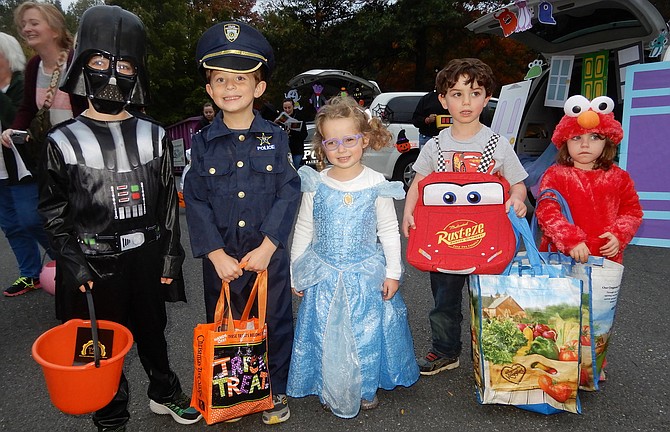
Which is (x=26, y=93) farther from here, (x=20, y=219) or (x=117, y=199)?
(x=117, y=199)

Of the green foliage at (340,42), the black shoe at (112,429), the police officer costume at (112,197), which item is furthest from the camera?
the green foliage at (340,42)

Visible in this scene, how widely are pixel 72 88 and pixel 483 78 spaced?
6.16ft

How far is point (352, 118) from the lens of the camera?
91.4 inches

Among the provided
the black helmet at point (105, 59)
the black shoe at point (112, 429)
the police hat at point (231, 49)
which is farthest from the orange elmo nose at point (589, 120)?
the black shoe at point (112, 429)

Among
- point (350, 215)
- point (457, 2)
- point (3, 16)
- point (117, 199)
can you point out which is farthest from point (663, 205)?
point (3, 16)

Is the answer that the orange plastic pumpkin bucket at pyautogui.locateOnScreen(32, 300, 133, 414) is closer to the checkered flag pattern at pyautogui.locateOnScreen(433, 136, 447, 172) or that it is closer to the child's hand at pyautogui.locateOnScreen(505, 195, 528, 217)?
the checkered flag pattern at pyautogui.locateOnScreen(433, 136, 447, 172)

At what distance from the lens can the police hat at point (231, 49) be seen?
Result: 6.78 ft

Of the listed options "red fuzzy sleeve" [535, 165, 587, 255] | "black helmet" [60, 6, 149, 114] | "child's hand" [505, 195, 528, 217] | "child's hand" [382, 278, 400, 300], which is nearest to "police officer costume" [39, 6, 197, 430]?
"black helmet" [60, 6, 149, 114]

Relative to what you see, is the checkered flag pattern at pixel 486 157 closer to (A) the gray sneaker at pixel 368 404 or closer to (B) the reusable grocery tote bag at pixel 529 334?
(B) the reusable grocery tote bag at pixel 529 334

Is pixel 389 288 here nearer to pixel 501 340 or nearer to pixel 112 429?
pixel 501 340

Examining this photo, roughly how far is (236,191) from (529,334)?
1535 millimetres

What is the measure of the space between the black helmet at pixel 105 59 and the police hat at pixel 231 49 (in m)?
0.29

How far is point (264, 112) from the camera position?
30.7 feet

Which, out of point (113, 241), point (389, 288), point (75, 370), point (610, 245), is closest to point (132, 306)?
point (113, 241)
